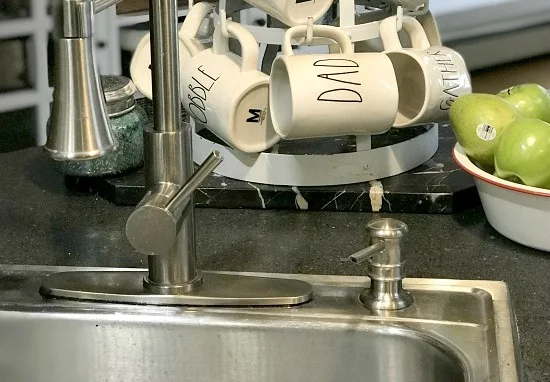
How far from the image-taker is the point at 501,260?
2.86 feet

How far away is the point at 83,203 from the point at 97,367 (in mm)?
294

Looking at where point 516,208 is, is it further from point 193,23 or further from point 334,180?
point 193,23

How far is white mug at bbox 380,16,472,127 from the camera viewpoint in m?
0.97

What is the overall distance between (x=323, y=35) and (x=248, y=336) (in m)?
0.36

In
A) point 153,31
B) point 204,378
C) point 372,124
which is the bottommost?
point 204,378

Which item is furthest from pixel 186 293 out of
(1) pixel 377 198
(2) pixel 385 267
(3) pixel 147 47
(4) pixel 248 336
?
(3) pixel 147 47

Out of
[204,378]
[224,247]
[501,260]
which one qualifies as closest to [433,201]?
[501,260]

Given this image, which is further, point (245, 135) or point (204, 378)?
point (245, 135)

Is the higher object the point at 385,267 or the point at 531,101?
the point at 531,101

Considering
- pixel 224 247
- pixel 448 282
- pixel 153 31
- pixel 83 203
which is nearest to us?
pixel 153 31

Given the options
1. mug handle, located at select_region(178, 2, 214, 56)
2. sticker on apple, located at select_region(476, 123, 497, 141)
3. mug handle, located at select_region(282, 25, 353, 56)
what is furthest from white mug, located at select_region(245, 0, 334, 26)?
sticker on apple, located at select_region(476, 123, 497, 141)

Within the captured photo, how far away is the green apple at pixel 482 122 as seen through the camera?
2.96ft

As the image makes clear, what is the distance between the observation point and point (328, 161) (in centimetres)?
99

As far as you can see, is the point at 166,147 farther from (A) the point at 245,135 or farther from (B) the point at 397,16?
(B) the point at 397,16
